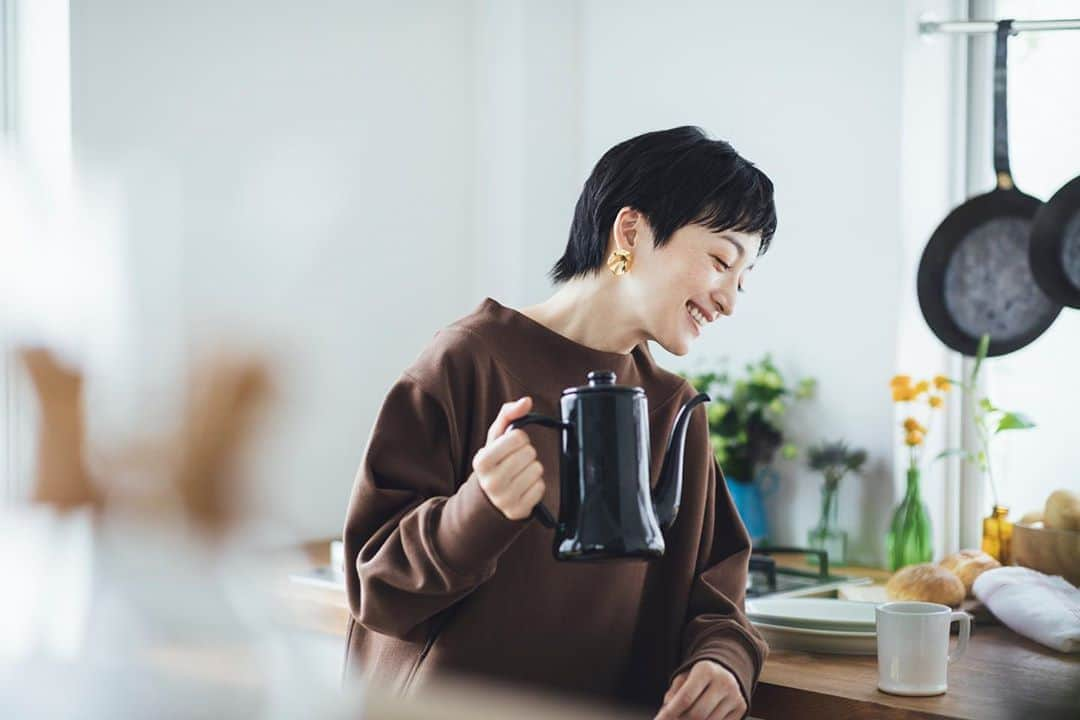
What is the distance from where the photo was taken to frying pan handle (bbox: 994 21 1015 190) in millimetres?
1904

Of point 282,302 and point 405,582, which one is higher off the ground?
point 282,302

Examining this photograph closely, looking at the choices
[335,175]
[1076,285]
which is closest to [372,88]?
[335,175]

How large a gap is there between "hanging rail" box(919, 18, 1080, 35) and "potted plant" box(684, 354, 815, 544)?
0.67m

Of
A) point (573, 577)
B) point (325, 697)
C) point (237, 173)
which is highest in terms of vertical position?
point (237, 173)

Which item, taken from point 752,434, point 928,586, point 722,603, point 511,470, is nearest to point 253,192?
point 511,470

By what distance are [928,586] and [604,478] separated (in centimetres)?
89

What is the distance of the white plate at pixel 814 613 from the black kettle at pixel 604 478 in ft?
1.82

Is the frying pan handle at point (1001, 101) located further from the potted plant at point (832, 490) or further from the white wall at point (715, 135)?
the potted plant at point (832, 490)

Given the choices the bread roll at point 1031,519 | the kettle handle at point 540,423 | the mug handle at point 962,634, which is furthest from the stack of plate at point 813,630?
the kettle handle at point 540,423

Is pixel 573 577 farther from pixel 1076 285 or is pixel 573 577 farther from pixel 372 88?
pixel 1076 285

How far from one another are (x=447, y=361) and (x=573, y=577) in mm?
255

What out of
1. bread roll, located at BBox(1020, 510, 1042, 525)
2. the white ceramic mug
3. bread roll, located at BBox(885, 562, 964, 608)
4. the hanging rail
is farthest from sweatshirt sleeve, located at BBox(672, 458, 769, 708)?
the hanging rail

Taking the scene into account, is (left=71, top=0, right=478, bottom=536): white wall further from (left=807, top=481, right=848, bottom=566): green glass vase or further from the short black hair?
(left=807, top=481, right=848, bottom=566): green glass vase

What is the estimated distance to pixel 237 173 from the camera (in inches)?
9.8
